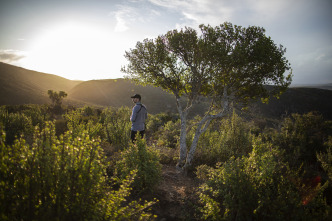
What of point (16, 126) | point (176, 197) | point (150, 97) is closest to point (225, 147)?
point (176, 197)

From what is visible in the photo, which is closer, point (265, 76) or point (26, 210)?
point (26, 210)

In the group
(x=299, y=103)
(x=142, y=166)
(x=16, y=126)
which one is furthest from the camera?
(x=299, y=103)

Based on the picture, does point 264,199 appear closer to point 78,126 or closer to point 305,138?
point 78,126

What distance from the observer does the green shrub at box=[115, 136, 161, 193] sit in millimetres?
4135

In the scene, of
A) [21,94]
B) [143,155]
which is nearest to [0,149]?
[143,155]

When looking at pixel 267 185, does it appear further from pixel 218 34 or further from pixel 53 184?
pixel 218 34

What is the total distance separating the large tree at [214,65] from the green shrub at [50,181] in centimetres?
479

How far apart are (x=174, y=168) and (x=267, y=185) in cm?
433

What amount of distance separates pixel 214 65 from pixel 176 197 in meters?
4.60

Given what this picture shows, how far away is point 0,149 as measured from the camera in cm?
172

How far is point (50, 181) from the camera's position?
1934 millimetres

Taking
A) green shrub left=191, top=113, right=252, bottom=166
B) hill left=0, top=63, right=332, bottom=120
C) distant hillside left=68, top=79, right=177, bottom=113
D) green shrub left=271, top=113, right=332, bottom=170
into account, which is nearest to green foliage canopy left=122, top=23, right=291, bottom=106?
green shrub left=191, top=113, right=252, bottom=166

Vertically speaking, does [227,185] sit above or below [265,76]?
below

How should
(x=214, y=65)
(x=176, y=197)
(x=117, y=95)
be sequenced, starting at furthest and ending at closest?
(x=117, y=95)
(x=214, y=65)
(x=176, y=197)
